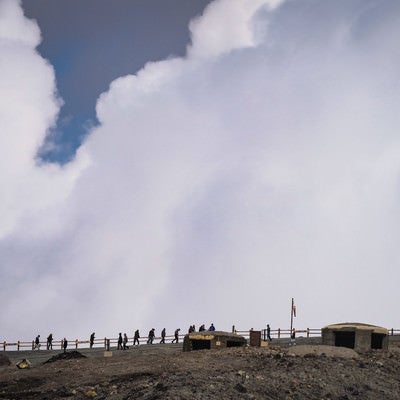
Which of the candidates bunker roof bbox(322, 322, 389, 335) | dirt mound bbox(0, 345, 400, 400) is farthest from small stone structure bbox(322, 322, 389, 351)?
dirt mound bbox(0, 345, 400, 400)

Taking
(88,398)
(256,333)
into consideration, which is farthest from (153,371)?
(256,333)

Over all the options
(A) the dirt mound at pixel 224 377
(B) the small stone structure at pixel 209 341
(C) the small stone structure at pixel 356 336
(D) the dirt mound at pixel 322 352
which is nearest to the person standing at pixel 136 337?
(B) the small stone structure at pixel 209 341

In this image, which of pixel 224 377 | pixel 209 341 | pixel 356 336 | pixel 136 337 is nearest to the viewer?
pixel 224 377

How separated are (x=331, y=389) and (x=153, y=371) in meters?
8.36

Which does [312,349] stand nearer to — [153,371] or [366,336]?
[366,336]

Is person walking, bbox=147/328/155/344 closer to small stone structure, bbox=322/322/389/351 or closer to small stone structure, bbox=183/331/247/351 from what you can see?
small stone structure, bbox=183/331/247/351

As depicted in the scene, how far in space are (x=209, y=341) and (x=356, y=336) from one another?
8926 mm

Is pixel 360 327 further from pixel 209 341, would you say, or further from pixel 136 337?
pixel 136 337

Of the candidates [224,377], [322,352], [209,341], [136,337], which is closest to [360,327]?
[322,352]

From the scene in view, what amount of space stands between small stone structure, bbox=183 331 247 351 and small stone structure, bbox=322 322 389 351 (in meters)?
5.95

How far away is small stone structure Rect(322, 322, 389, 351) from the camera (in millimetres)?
31812

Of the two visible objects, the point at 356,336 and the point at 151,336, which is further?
the point at 151,336

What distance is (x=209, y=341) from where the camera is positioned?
3209 cm

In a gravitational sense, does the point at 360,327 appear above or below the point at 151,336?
above
